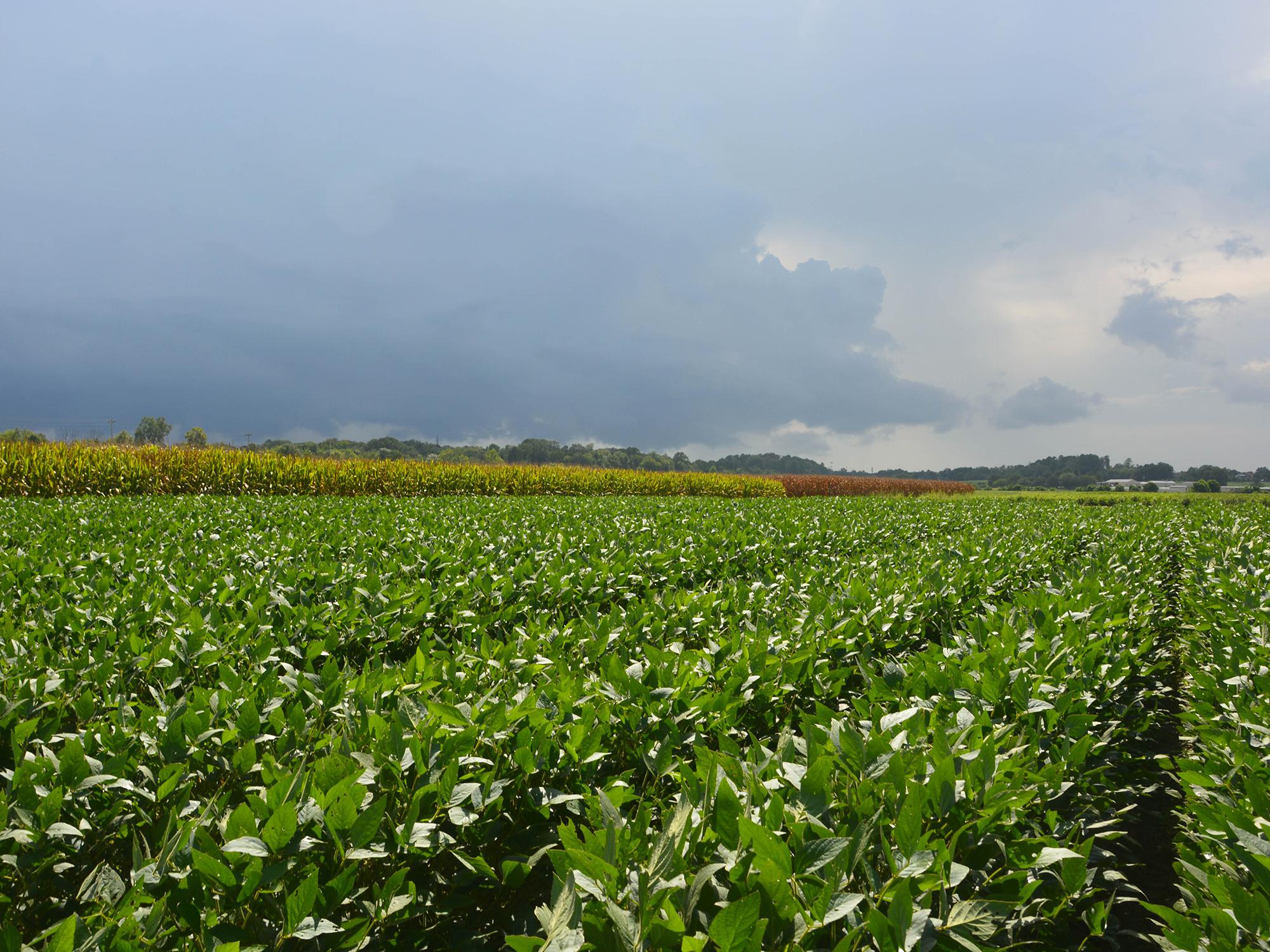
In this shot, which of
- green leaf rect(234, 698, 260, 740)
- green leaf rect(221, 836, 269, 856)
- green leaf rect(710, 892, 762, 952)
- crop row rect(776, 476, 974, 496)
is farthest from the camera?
crop row rect(776, 476, 974, 496)

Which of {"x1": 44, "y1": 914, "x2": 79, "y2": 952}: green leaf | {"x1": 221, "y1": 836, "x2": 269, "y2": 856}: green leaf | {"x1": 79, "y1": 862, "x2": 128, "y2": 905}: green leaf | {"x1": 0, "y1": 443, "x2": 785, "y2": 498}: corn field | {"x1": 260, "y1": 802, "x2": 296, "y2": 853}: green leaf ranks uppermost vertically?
{"x1": 0, "y1": 443, "x2": 785, "y2": 498}: corn field

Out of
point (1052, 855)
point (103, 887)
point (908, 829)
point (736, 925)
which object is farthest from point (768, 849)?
point (103, 887)

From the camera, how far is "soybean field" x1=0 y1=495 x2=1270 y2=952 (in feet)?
5.55

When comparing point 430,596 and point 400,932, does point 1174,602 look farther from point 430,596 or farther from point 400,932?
point 400,932

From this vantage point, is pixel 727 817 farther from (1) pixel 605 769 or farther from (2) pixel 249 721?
(2) pixel 249 721

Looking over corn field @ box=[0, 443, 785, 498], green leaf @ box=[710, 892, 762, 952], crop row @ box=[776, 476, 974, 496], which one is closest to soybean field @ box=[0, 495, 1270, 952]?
green leaf @ box=[710, 892, 762, 952]

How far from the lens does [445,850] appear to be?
2.16 m

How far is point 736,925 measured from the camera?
53.7 inches

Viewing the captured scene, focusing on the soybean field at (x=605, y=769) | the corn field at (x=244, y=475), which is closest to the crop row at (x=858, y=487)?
the corn field at (x=244, y=475)

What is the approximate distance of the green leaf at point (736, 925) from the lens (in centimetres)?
136

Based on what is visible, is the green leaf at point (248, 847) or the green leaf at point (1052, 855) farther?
the green leaf at point (1052, 855)

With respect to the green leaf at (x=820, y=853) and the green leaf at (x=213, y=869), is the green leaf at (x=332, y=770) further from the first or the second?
the green leaf at (x=820, y=853)

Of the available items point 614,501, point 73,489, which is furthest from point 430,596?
point 73,489

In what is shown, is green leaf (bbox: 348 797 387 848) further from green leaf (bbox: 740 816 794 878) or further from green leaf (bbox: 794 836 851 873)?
green leaf (bbox: 794 836 851 873)
